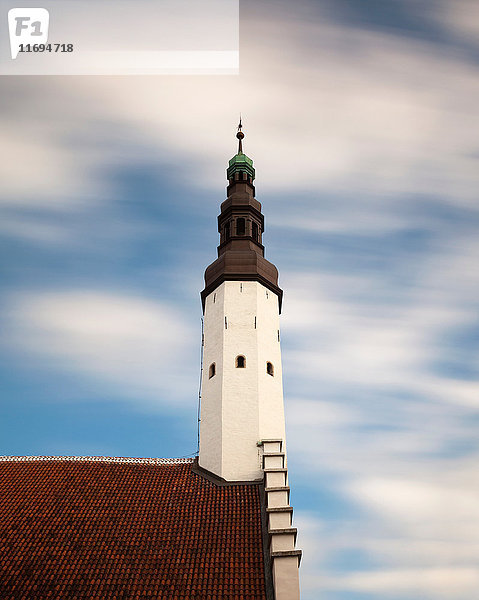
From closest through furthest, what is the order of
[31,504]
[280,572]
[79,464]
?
[280,572]
[31,504]
[79,464]

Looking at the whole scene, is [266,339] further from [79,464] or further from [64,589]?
[64,589]

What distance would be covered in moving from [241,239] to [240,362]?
671 cm

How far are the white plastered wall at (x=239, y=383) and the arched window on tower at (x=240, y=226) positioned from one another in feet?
11.0

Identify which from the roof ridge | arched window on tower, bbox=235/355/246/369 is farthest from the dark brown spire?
the roof ridge

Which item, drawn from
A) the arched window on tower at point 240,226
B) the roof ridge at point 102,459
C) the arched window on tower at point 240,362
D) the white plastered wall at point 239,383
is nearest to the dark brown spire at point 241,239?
the arched window on tower at point 240,226

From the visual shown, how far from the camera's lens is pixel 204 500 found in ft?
80.8

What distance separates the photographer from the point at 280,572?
2044 centimetres

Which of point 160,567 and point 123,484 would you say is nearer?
point 160,567

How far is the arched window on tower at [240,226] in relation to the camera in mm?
32469

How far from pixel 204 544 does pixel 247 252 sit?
1387 cm

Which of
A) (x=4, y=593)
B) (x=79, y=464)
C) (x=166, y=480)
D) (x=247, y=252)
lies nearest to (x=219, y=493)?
(x=166, y=480)

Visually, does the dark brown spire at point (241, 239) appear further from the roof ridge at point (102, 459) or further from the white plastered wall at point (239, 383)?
the roof ridge at point (102, 459)

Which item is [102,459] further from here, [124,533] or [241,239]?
[241,239]

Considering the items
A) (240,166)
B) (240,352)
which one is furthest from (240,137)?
(240,352)
